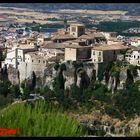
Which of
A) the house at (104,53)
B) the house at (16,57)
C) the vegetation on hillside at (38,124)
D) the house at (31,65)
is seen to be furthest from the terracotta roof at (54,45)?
the vegetation on hillside at (38,124)

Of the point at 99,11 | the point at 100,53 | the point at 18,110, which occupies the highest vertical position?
the point at 18,110

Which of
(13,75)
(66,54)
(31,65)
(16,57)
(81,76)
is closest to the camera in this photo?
(81,76)

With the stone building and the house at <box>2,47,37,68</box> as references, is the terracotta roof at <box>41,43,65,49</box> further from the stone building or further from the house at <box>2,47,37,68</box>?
the stone building

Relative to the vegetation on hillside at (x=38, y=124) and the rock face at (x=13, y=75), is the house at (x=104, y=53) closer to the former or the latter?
the rock face at (x=13, y=75)

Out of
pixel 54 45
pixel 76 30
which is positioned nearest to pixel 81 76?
pixel 54 45

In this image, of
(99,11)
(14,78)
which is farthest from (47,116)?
(99,11)

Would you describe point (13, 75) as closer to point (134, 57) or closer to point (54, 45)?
point (54, 45)

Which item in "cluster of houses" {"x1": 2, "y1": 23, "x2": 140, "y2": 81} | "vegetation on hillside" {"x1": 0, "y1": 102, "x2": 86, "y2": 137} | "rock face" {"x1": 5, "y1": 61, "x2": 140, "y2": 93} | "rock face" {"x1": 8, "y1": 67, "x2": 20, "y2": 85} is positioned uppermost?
"vegetation on hillside" {"x1": 0, "y1": 102, "x2": 86, "y2": 137}

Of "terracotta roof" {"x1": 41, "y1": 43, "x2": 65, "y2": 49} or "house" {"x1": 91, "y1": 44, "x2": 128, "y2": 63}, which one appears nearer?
"house" {"x1": 91, "y1": 44, "x2": 128, "y2": 63}

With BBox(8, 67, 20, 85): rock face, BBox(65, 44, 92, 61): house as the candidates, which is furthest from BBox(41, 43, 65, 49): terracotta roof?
BBox(8, 67, 20, 85): rock face

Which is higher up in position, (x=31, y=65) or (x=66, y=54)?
(x=66, y=54)

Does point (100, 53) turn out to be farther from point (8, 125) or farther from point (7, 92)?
point (8, 125)
